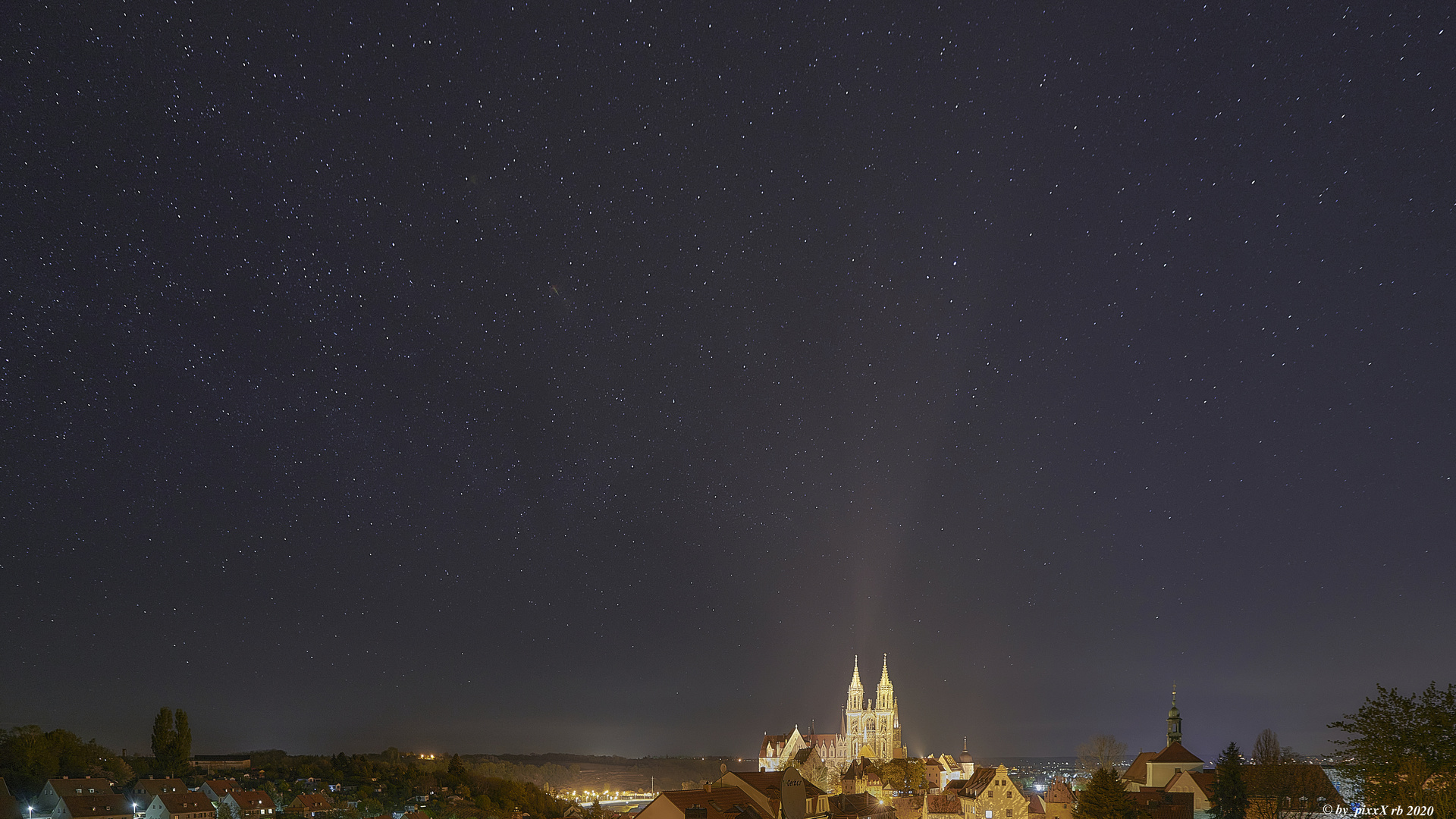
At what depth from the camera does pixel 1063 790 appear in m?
85.6

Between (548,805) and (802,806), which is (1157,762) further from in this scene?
(548,805)

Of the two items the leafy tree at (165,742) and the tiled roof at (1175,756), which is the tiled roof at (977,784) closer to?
the tiled roof at (1175,756)

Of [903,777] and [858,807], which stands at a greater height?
[903,777]

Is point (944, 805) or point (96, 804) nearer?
point (96, 804)

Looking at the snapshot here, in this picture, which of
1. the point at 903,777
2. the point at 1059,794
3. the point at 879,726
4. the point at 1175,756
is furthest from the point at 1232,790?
the point at 879,726

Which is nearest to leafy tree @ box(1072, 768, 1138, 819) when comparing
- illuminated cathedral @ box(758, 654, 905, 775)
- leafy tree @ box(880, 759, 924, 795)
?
leafy tree @ box(880, 759, 924, 795)

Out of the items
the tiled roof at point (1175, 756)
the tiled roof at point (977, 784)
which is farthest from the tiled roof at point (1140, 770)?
the tiled roof at point (977, 784)

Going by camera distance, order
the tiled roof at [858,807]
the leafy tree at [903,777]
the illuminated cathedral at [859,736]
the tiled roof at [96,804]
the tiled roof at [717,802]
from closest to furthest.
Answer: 1. the tiled roof at [717,802]
2. the tiled roof at [96,804]
3. the tiled roof at [858,807]
4. the leafy tree at [903,777]
5. the illuminated cathedral at [859,736]

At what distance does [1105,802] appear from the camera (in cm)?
5559

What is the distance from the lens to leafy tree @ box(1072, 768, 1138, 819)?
55.3m

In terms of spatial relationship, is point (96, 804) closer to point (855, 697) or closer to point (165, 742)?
point (165, 742)

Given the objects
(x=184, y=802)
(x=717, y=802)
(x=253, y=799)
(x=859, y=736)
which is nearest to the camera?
(x=717, y=802)

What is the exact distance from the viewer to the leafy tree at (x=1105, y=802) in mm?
55281

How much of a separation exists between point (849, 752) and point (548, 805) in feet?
304
